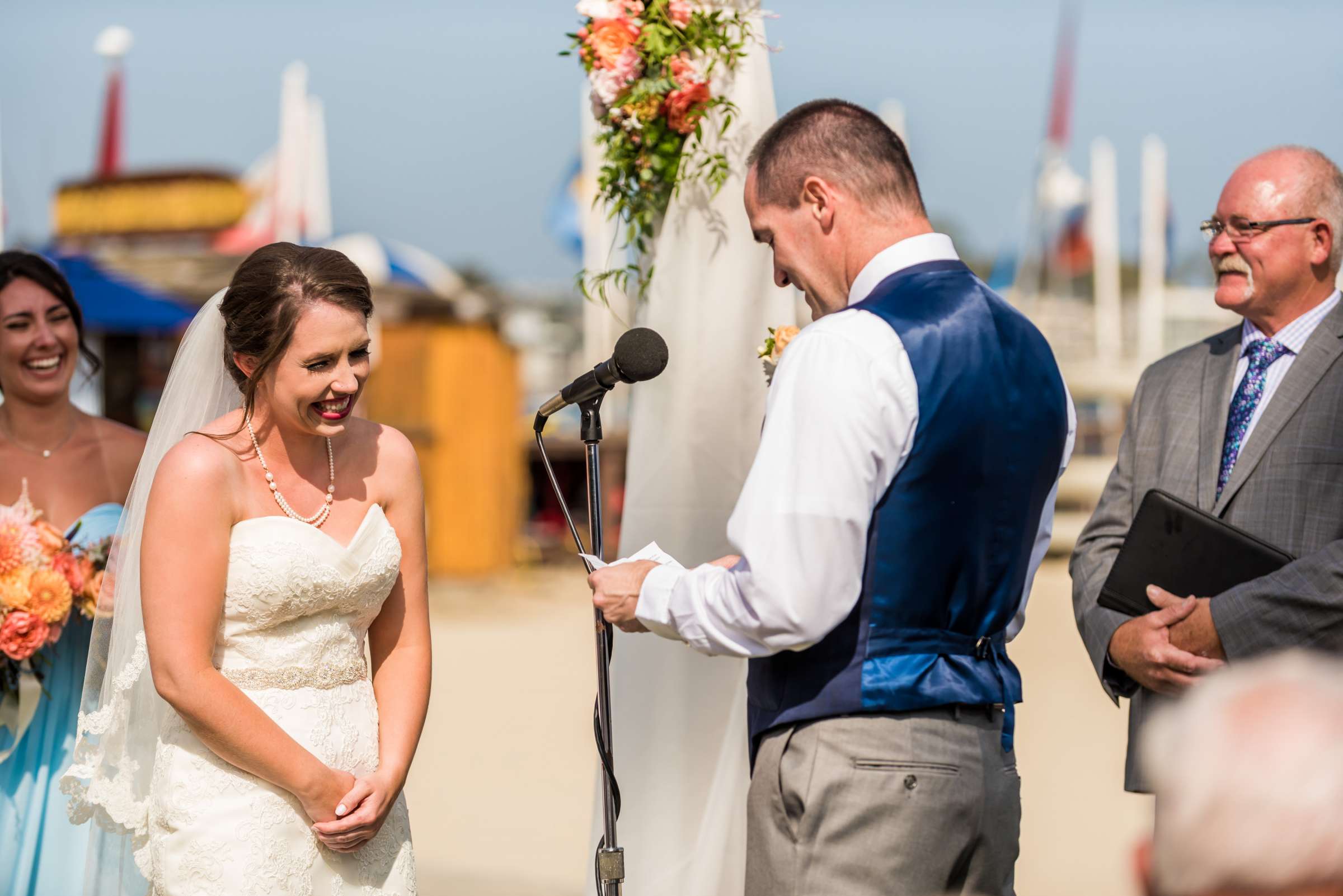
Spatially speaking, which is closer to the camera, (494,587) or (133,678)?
(133,678)

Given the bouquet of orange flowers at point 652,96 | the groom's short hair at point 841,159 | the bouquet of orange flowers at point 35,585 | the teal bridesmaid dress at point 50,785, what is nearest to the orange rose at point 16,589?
the bouquet of orange flowers at point 35,585

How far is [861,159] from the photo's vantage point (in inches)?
102

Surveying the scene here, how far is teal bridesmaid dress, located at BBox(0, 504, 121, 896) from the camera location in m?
3.95

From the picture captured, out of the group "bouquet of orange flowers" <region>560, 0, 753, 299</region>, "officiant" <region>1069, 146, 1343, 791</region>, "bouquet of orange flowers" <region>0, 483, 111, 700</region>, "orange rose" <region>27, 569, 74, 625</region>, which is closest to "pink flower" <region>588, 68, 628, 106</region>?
"bouquet of orange flowers" <region>560, 0, 753, 299</region>

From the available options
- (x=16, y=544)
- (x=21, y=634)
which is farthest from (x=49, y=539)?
(x=21, y=634)

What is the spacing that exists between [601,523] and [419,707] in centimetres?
74

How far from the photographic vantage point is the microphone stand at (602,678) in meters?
2.68

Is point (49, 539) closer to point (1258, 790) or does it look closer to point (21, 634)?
point (21, 634)

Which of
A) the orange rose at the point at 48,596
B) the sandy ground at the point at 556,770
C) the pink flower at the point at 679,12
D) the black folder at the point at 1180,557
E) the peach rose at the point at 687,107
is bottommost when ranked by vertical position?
the sandy ground at the point at 556,770

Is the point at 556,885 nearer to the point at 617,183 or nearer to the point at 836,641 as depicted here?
the point at 617,183

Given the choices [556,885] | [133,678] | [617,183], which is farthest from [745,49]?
[556,885]

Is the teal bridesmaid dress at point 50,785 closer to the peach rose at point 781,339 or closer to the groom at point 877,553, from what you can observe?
the peach rose at point 781,339

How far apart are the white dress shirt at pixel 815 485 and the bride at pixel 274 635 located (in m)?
0.91

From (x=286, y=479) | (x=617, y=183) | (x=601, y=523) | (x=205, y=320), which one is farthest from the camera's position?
(x=617, y=183)
